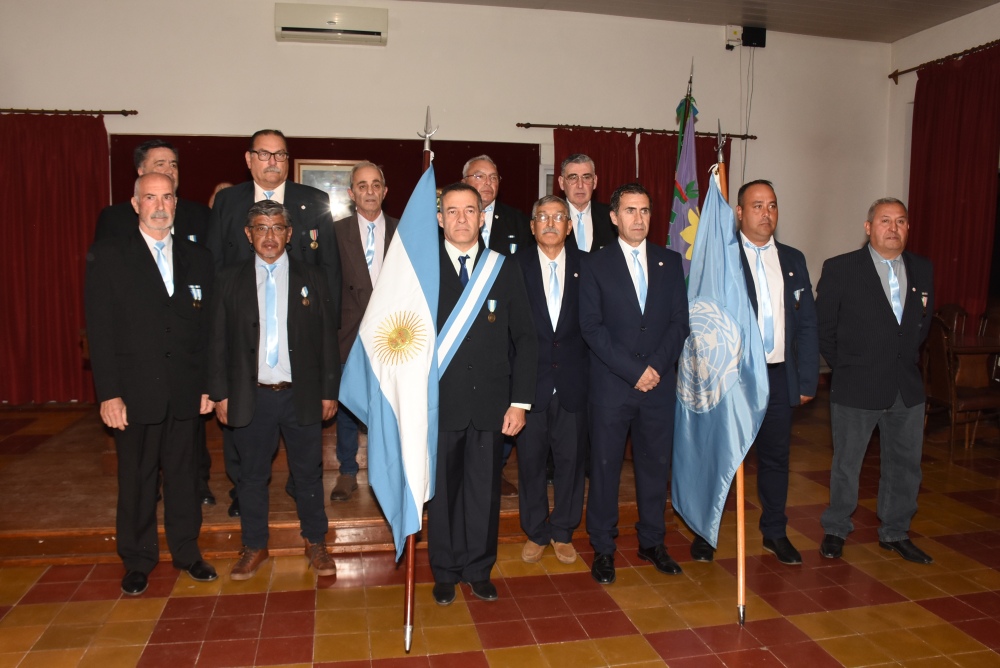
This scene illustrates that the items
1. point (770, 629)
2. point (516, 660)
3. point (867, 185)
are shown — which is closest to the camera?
point (516, 660)

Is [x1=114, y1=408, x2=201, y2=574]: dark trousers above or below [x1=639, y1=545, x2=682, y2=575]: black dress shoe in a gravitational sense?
above

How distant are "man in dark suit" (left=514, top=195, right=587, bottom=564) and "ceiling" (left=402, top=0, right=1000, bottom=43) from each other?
14.4ft

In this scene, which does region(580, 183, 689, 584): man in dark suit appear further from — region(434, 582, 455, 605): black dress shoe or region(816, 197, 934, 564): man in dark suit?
region(816, 197, 934, 564): man in dark suit

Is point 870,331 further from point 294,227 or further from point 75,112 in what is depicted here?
point 75,112

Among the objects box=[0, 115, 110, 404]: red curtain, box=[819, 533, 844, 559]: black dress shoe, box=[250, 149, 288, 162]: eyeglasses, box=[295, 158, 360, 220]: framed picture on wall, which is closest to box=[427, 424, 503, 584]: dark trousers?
box=[250, 149, 288, 162]: eyeglasses

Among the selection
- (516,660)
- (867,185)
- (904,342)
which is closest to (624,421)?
Answer: (516,660)

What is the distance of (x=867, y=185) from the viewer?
8.17m

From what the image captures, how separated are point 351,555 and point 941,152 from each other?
6.62 meters

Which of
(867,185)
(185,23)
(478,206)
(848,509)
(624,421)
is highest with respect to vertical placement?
(185,23)

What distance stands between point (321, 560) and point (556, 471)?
1.13 metres

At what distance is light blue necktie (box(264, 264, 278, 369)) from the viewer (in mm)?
3197

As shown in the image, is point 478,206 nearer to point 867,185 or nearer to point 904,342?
point 904,342

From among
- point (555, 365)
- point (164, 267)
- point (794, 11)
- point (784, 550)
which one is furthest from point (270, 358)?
point (794, 11)

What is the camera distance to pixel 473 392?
3.06m
